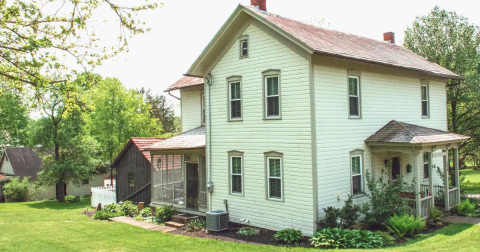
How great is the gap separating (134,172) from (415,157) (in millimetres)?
15036

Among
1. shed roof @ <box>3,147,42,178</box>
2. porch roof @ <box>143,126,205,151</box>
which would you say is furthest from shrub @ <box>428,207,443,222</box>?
shed roof @ <box>3,147,42,178</box>

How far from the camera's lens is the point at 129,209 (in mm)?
19547

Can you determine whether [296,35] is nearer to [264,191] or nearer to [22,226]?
[264,191]

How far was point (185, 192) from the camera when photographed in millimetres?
17375

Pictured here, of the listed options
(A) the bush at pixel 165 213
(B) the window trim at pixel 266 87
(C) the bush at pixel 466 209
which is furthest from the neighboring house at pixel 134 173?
(C) the bush at pixel 466 209

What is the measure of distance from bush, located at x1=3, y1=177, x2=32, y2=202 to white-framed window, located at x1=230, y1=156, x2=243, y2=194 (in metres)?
28.9

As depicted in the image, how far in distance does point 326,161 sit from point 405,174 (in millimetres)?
5727

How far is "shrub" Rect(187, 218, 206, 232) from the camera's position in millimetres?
14758

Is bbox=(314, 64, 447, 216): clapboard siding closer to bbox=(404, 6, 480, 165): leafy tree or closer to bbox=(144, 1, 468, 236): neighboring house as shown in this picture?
bbox=(144, 1, 468, 236): neighboring house

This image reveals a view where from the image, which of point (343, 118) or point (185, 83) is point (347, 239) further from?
point (185, 83)

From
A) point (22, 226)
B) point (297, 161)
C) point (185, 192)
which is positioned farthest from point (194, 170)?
point (22, 226)

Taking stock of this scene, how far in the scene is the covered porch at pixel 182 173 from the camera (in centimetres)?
1675

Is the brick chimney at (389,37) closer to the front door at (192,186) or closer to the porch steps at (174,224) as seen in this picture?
the front door at (192,186)

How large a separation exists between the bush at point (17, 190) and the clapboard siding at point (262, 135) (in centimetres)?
2786
